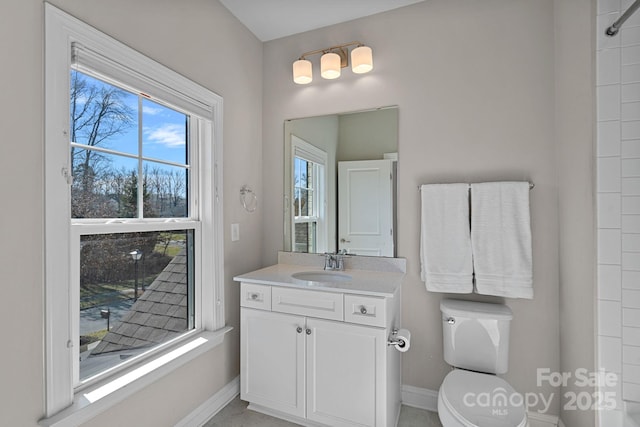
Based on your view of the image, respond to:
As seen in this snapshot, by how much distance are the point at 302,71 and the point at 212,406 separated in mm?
2233

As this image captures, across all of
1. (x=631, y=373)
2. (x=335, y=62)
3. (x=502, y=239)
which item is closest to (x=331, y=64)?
(x=335, y=62)

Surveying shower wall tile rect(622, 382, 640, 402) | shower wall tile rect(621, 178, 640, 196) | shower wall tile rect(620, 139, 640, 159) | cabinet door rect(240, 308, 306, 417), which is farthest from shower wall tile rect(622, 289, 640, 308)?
cabinet door rect(240, 308, 306, 417)

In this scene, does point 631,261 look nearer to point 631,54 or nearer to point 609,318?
point 609,318

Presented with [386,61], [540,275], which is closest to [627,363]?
[540,275]

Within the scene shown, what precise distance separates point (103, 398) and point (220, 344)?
2.55 feet

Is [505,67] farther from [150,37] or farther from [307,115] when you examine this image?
[150,37]

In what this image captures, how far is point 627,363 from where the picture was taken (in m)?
1.24

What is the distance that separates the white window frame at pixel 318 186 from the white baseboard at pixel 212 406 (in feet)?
3.54

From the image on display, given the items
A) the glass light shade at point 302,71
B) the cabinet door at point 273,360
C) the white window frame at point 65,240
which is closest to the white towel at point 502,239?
the cabinet door at point 273,360

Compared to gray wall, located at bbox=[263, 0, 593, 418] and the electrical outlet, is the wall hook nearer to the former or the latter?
the electrical outlet

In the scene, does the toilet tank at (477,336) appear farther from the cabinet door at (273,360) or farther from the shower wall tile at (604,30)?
the shower wall tile at (604,30)

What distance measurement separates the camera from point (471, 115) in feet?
6.13

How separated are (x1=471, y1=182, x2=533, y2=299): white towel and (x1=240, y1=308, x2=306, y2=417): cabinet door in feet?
3.58

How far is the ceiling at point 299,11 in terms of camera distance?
1990 mm
